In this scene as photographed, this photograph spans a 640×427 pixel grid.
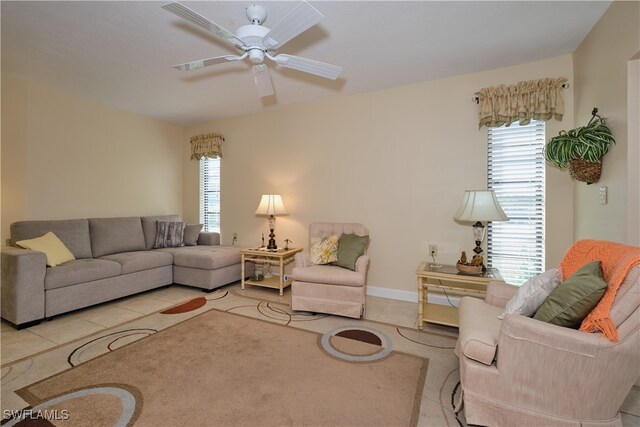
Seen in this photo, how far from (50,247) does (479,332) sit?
13.1 ft

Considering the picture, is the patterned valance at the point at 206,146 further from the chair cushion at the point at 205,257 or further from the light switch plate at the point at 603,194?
the light switch plate at the point at 603,194

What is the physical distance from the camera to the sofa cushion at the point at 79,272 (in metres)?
2.81

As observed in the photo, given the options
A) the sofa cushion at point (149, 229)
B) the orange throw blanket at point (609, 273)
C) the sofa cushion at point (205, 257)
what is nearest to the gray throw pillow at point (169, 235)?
the sofa cushion at point (149, 229)

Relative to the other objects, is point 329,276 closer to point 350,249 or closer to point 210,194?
point 350,249

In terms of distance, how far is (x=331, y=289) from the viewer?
2975 mm

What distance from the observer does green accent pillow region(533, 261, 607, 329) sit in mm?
1400

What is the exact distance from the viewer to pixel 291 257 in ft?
13.5

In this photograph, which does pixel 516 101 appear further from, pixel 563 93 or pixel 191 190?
pixel 191 190

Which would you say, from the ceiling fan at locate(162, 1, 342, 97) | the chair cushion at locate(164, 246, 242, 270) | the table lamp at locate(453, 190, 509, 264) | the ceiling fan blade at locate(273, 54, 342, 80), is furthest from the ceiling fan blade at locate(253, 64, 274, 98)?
the chair cushion at locate(164, 246, 242, 270)

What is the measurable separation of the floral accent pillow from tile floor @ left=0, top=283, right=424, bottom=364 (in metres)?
0.69

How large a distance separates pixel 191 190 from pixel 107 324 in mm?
2957

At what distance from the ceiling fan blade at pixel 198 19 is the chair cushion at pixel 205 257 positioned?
2.65 metres

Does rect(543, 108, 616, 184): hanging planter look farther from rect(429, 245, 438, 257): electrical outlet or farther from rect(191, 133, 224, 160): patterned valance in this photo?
rect(191, 133, 224, 160): patterned valance

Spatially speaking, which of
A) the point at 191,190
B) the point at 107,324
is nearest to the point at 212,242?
the point at 191,190
